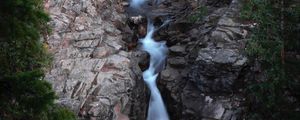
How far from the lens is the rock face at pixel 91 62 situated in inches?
429

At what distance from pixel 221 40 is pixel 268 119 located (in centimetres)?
307

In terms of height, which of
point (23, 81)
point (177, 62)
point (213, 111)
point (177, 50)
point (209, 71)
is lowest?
point (213, 111)

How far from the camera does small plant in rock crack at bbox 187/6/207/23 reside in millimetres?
13945

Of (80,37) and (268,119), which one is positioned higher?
(80,37)

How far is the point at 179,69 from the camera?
41.6ft

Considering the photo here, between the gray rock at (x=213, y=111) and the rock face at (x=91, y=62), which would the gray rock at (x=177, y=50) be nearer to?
the rock face at (x=91, y=62)

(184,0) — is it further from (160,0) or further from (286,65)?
(286,65)

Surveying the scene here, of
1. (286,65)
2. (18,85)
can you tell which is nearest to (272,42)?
(286,65)

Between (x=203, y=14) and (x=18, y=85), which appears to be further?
(x=203, y=14)

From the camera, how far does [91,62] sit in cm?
1215

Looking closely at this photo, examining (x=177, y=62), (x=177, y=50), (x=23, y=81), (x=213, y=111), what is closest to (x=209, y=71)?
(x=213, y=111)

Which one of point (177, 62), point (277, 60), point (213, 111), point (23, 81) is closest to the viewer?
point (23, 81)

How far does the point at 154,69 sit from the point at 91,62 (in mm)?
2220

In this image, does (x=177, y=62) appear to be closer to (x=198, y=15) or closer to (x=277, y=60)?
(x=198, y=15)
